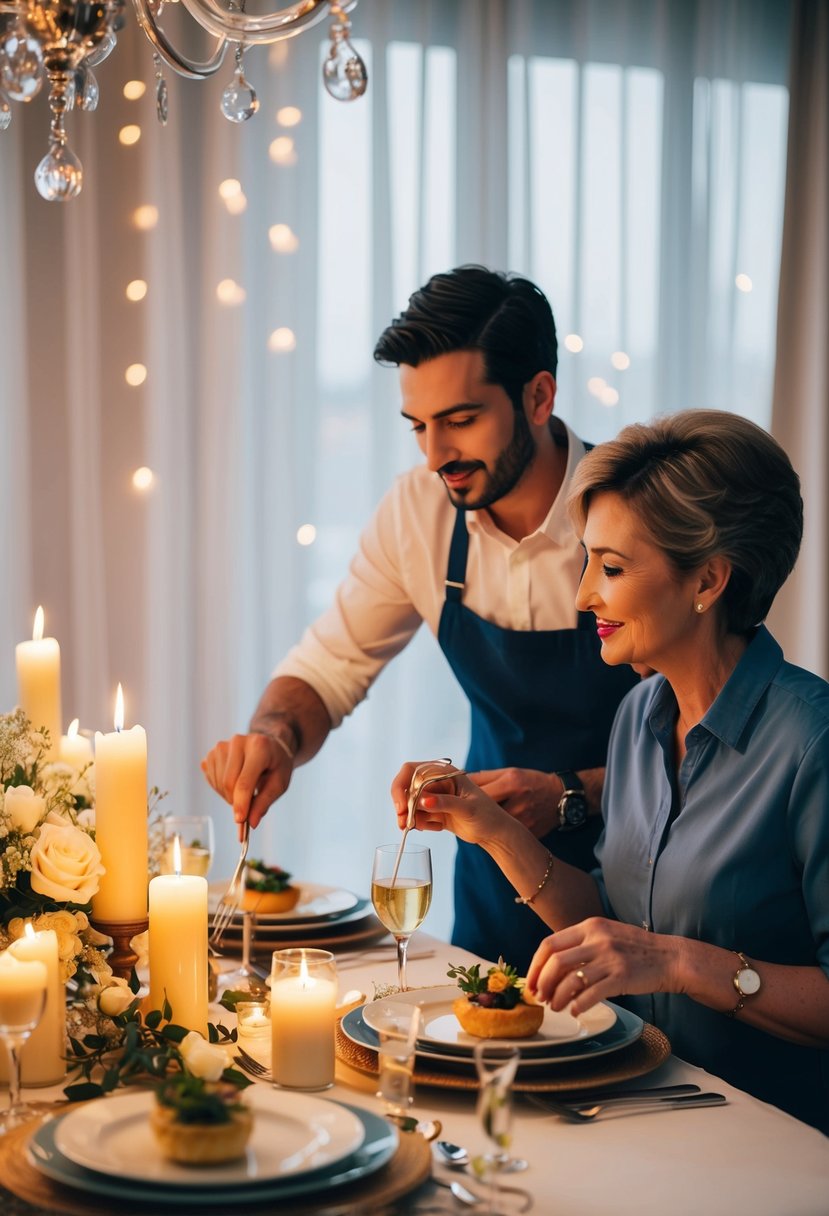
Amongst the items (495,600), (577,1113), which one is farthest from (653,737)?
(577,1113)

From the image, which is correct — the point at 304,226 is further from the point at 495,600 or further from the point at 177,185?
the point at 495,600

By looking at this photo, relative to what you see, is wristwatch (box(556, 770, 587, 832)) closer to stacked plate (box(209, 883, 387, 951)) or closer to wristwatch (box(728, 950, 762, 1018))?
stacked plate (box(209, 883, 387, 951))

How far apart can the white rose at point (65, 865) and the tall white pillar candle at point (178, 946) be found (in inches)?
2.7

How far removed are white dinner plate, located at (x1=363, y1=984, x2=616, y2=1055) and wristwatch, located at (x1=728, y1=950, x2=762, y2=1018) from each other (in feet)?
0.50

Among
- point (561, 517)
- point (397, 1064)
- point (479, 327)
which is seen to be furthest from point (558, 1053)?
point (479, 327)

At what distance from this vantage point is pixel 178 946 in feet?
4.64

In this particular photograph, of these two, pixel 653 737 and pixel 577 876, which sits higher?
pixel 653 737

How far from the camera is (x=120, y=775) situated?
1481mm

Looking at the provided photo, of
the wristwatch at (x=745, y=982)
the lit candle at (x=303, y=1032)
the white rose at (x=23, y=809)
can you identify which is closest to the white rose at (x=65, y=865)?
the white rose at (x=23, y=809)

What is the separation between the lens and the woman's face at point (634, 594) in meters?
1.79

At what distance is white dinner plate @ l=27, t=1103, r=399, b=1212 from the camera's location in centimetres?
97

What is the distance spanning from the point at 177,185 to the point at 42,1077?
2.58 m

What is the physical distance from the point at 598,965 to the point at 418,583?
4.02 feet

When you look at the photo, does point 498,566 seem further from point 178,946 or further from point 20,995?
point 20,995
